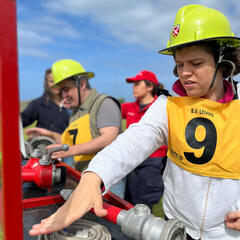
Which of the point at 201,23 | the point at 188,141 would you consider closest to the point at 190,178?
the point at 188,141

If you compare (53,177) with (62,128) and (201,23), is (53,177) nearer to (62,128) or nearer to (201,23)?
(201,23)

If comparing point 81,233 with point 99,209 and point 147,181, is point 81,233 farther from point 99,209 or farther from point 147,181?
point 147,181

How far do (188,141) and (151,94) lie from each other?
10.6 ft

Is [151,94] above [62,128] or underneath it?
above

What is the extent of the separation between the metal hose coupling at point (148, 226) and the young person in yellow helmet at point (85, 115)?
4.48 feet

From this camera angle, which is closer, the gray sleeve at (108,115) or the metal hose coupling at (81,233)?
the metal hose coupling at (81,233)

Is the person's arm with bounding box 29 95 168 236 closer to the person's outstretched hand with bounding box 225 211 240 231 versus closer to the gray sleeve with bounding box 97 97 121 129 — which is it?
the person's outstretched hand with bounding box 225 211 240 231

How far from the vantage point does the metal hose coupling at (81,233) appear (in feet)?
3.44

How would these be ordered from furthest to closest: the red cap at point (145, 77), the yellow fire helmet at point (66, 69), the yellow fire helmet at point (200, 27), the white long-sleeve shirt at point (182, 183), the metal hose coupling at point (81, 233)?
the red cap at point (145, 77)
the yellow fire helmet at point (66, 69)
the yellow fire helmet at point (200, 27)
the white long-sleeve shirt at point (182, 183)
the metal hose coupling at point (81, 233)

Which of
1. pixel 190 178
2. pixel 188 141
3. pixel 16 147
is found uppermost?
pixel 16 147

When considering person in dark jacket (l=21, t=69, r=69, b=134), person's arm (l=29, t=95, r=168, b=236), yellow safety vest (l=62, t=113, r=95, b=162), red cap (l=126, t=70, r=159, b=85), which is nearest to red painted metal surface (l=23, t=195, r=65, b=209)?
person's arm (l=29, t=95, r=168, b=236)

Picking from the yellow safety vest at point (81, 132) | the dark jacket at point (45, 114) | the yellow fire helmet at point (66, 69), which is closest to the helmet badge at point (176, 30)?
the yellow safety vest at point (81, 132)

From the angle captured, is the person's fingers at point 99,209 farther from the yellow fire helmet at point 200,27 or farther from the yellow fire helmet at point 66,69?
the yellow fire helmet at point 66,69

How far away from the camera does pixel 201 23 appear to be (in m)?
1.30
